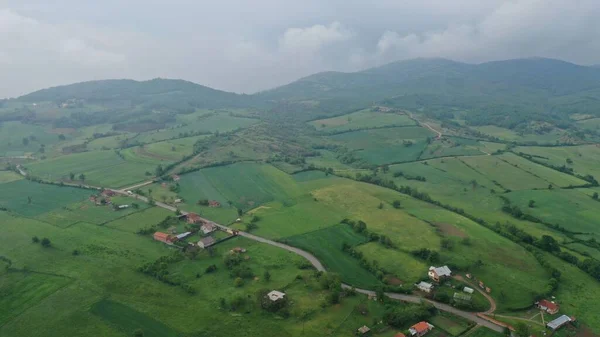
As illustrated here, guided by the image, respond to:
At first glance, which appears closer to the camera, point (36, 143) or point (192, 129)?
point (36, 143)

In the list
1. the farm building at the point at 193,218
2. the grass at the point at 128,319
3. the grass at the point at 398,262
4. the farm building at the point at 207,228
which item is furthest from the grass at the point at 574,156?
the grass at the point at 128,319

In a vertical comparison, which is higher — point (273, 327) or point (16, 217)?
point (16, 217)

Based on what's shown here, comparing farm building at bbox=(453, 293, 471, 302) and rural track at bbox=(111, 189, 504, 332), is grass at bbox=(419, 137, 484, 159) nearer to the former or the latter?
rural track at bbox=(111, 189, 504, 332)

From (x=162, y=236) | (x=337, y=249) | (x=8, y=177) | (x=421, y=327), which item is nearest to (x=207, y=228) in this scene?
(x=162, y=236)

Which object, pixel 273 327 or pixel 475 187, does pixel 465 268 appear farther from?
pixel 475 187

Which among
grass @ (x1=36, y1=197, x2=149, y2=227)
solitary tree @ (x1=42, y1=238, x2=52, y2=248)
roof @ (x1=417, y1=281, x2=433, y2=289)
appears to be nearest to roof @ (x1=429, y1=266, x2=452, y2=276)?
roof @ (x1=417, y1=281, x2=433, y2=289)

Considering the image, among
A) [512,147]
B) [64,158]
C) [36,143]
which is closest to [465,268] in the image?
[512,147]

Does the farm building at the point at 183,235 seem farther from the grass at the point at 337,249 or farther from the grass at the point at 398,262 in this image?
the grass at the point at 398,262
